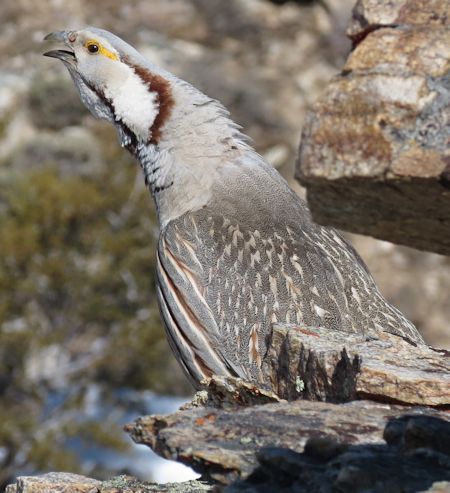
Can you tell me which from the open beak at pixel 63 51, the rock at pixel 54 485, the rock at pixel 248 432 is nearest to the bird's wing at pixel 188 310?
the rock at pixel 54 485

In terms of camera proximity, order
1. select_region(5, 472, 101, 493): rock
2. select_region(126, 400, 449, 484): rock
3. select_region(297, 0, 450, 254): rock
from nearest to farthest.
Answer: select_region(297, 0, 450, 254): rock, select_region(126, 400, 449, 484): rock, select_region(5, 472, 101, 493): rock

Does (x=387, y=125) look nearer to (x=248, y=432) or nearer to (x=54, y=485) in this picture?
(x=248, y=432)

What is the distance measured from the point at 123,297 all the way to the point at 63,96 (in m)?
9.63

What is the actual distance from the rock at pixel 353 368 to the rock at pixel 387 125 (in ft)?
3.45

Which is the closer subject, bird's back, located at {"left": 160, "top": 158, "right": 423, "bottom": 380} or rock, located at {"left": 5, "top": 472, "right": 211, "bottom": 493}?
rock, located at {"left": 5, "top": 472, "right": 211, "bottom": 493}

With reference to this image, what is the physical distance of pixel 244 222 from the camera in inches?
288

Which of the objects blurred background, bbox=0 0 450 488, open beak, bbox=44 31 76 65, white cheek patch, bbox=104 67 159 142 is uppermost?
open beak, bbox=44 31 76 65

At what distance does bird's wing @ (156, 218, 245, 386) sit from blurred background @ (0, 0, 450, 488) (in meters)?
10.7

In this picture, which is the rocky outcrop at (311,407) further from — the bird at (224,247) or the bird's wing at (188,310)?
the bird's wing at (188,310)

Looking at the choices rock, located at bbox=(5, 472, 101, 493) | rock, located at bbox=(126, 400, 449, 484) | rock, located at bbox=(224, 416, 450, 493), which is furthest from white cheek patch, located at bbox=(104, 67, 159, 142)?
rock, located at bbox=(224, 416, 450, 493)

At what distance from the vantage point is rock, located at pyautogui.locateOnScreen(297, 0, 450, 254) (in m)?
3.17

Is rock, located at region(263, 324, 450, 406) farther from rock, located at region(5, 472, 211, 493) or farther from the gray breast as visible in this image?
the gray breast

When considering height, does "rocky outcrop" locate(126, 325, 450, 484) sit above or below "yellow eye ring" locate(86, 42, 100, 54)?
below

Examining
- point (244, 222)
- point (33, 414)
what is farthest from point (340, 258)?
point (33, 414)
